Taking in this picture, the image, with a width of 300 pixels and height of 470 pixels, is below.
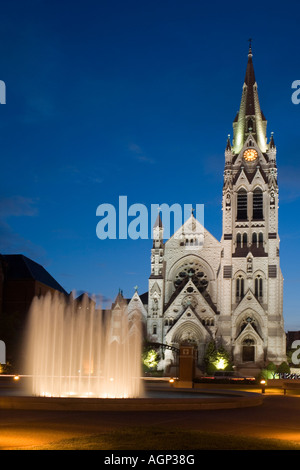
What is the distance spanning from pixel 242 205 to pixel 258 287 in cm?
1251

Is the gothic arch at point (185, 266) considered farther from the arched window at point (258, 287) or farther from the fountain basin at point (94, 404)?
the fountain basin at point (94, 404)

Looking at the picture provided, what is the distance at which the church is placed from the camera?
3027 inches

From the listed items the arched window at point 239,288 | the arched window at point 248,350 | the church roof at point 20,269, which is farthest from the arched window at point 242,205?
the church roof at point 20,269

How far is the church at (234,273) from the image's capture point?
3027 inches

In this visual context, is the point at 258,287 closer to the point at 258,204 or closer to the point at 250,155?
the point at 258,204

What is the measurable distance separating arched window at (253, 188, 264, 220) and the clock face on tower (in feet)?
16.8

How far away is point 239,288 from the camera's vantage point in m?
79.9

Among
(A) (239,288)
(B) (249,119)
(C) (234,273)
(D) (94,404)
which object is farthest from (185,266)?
(D) (94,404)

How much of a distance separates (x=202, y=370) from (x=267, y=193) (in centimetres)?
2700

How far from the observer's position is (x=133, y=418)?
17.9 m

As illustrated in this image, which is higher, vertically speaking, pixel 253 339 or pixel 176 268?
pixel 176 268

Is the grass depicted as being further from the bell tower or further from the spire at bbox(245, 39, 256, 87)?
the spire at bbox(245, 39, 256, 87)
